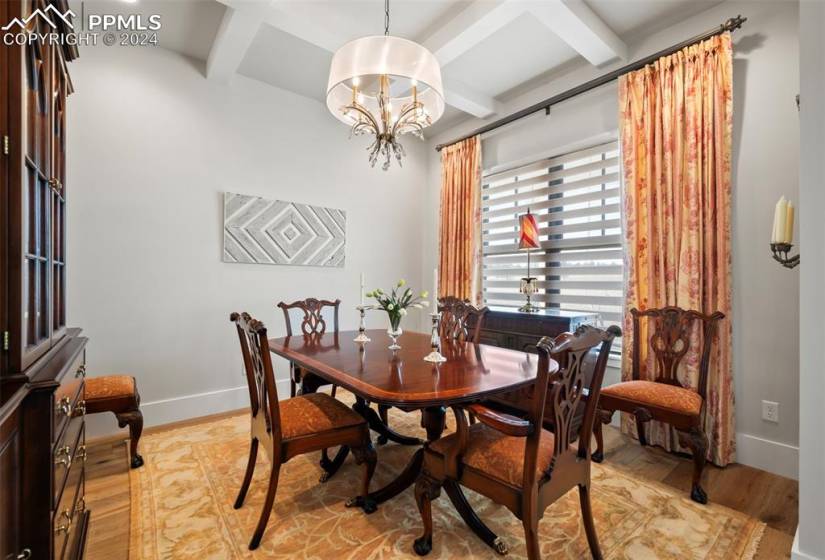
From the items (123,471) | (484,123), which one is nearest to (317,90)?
(484,123)

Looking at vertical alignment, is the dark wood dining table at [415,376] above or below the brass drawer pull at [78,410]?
above

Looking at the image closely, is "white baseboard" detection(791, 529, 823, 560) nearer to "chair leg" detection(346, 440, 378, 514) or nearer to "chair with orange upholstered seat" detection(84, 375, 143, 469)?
"chair leg" detection(346, 440, 378, 514)

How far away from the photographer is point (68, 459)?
47.9 inches

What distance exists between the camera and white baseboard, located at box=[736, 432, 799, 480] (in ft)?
7.16

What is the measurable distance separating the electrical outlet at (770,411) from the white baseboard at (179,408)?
381cm

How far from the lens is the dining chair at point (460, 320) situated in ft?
8.57

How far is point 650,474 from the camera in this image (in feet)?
7.36

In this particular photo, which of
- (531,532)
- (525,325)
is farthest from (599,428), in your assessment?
(531,532)

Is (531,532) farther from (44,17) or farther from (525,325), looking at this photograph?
(44,17)

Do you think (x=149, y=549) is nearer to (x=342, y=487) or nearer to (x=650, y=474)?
(x=342, y=487)

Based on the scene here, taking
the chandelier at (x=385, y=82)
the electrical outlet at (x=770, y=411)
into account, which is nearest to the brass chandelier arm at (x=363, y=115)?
the chandelier at (x=385, y=82)

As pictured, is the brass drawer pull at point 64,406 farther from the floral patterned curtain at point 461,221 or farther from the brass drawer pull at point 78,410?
the floral patterned curtain at point 461,221

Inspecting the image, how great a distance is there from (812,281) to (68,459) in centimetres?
269

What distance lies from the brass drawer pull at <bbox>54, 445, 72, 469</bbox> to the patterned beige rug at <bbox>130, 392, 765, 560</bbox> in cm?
65
